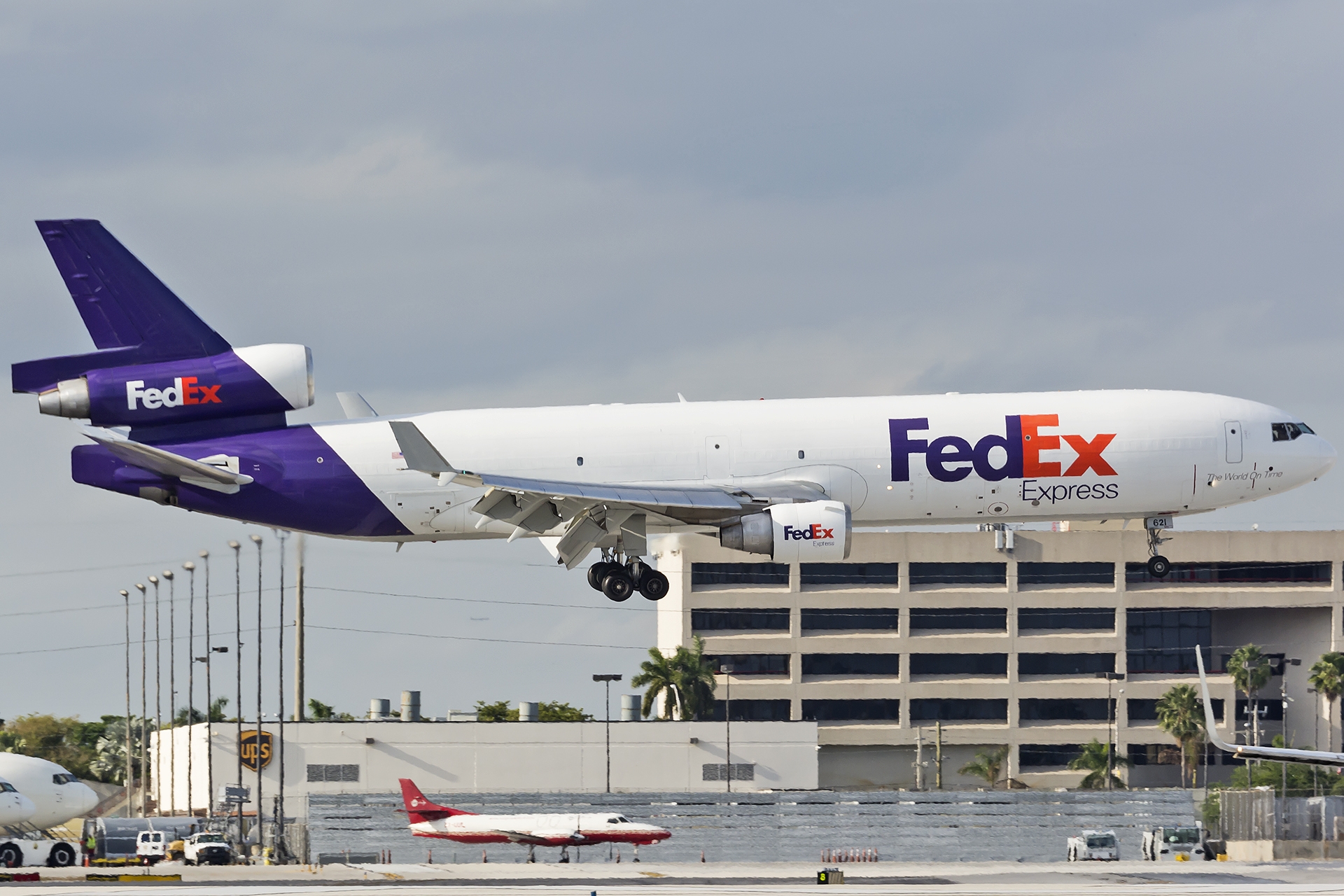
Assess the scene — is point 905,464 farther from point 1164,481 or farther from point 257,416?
point 257,416

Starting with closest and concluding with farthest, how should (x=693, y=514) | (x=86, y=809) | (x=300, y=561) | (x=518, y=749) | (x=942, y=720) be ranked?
(x=693, y=514) → (x=300, y=561) → (x=86, y=809) → (x=518, y=749) → (x=942, y=720)

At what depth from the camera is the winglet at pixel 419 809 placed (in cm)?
10081

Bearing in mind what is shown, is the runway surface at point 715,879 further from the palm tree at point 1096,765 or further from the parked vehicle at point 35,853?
the palm tree at point 1096,765

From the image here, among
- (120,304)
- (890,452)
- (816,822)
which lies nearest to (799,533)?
(890,452)

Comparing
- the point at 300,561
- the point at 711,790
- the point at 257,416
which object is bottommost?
the point at 711,790

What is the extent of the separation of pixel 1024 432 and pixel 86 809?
59.5 m

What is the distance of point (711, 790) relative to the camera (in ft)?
412

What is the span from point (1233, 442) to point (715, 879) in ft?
116

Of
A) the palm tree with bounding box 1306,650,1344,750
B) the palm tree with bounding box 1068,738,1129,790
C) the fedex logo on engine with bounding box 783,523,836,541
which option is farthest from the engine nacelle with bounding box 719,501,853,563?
the palm tree with bounding box 1306,650,1344,750

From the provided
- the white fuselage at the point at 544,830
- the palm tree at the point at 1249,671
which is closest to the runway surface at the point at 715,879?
the white fuselage at the point at 544,830

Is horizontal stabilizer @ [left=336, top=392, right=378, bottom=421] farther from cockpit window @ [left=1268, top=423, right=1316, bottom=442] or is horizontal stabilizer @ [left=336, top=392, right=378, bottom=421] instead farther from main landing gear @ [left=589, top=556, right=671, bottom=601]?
cockpit window @ [left=1268, top=423, right=1316, bottom=442]

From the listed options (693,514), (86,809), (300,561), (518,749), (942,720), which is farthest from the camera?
(942,720)

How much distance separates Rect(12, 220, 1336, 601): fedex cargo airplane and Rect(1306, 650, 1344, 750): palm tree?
11934 cm

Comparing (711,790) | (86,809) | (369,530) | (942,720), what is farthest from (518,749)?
(369,530)
